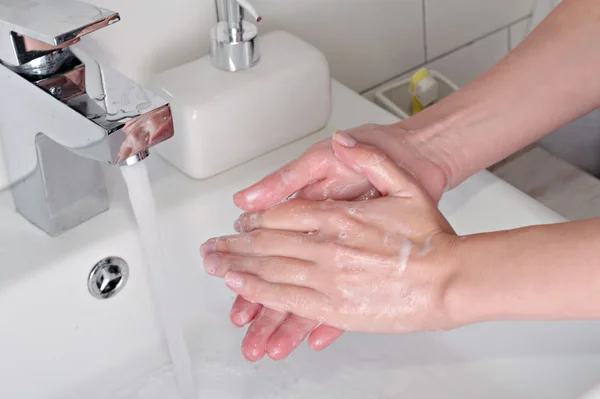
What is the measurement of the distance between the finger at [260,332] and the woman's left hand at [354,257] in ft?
0.09

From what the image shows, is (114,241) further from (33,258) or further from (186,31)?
(186,31)

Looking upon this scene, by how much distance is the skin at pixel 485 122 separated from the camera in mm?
666

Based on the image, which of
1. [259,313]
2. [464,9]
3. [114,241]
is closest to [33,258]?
[114,241]

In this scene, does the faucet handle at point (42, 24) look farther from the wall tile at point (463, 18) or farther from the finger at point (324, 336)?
the wall tile at point (463, 18)

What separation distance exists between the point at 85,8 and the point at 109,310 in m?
0.27

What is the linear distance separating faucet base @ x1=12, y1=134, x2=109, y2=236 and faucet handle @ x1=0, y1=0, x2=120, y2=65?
0.08 meters

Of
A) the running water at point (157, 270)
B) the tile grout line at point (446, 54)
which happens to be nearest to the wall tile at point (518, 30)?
the tile grout line at point (446, 54)

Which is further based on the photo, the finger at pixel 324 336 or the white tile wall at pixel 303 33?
the white tile wall at pixel 303 33

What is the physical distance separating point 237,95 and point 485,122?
220 mm

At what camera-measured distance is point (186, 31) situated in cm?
81

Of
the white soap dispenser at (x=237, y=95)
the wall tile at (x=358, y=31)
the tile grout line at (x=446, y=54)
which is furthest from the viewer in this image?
the tile grout line at (x=446, y=54)

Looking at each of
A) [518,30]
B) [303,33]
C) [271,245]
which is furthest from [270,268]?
[518,30]

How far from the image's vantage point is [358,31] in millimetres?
949

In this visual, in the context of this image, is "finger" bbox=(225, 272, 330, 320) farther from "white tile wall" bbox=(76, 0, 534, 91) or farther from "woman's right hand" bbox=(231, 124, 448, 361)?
"white tile wall" bbox=(76, 0, 534, 91)
